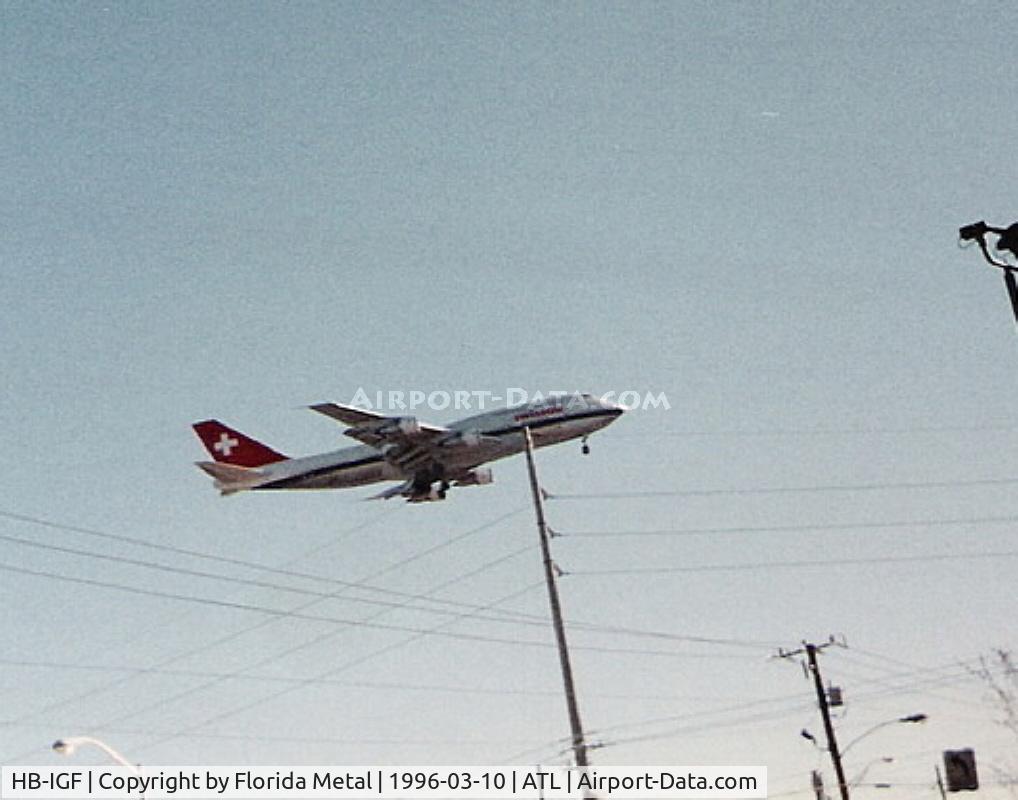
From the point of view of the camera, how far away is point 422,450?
5628 cm

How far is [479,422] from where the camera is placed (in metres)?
57.9

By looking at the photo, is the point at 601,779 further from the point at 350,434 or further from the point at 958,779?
the point at 350,434

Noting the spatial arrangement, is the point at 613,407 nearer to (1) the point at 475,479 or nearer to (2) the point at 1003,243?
(1) the point at 475,479

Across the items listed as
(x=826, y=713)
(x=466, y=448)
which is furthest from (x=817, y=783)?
(x=466, y=448)

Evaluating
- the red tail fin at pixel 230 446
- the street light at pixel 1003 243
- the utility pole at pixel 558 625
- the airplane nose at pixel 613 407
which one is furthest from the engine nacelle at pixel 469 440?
the street light at pixel 1003 243

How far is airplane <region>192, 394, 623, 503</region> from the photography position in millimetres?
54625

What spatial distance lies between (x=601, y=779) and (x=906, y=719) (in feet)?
45.9

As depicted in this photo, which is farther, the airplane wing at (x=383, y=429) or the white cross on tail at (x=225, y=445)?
the white cross on tail at (x=225, y=445)

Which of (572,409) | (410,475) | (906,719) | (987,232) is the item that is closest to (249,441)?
(410,475)

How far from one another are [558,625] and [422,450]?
99.4ft

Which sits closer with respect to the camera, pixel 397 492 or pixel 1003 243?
pixel 1003 243

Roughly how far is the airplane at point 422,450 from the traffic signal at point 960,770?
3014cm

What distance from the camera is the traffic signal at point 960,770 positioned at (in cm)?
2508

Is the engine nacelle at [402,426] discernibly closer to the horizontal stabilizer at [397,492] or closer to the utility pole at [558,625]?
the horizontal stabilizer at [397,492]
